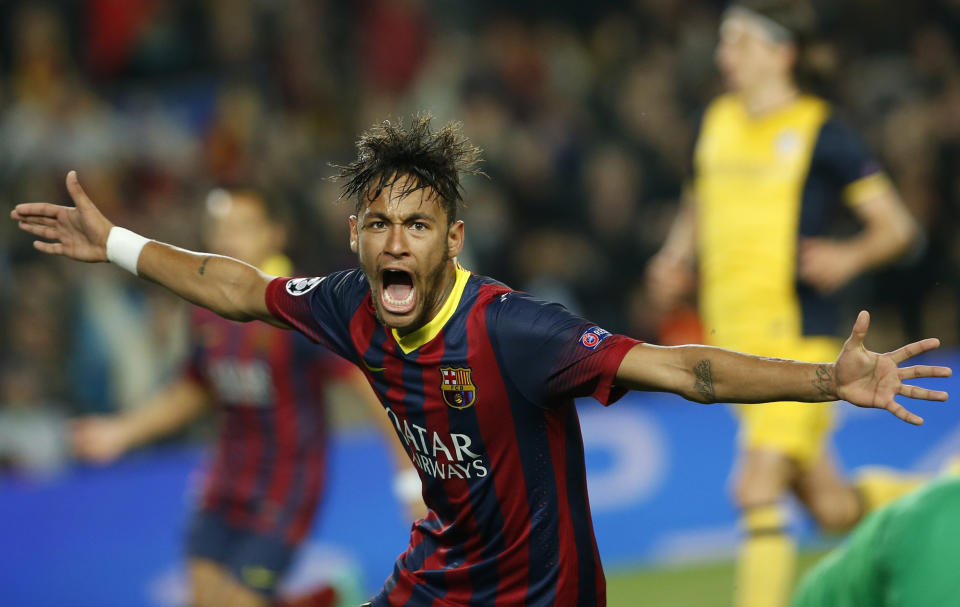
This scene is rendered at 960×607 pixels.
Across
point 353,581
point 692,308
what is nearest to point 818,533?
point 692,308

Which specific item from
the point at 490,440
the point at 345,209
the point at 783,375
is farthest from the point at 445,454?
the point at 345,209

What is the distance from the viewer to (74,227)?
12.9ft

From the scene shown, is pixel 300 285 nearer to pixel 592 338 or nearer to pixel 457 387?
pixel 457 387

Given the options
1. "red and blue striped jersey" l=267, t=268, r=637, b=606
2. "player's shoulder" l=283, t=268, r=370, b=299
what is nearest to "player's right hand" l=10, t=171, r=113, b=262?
"player's shoulder" l=283, t=268, r=370, b=299

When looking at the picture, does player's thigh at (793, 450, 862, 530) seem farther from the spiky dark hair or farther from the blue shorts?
the spiky dark hair

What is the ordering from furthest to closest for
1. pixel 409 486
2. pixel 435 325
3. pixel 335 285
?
1. pixel 409 486
2. pixel 335 285
3. pixel 435 325

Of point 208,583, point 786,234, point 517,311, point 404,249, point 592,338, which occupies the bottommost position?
point 592,338

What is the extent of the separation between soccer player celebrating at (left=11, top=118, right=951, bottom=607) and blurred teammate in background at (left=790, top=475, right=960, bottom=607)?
65 centimetres

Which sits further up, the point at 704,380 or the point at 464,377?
the point at 464,377

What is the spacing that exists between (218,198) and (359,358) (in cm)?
260

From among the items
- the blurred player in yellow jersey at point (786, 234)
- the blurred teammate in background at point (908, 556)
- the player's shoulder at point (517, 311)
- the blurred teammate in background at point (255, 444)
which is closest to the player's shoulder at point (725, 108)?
the blurred player in yellow jersey at point (786, 234)

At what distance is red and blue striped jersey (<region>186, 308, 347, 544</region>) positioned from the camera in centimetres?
573

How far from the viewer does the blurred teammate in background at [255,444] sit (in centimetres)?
560

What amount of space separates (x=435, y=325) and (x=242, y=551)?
8.22ft
